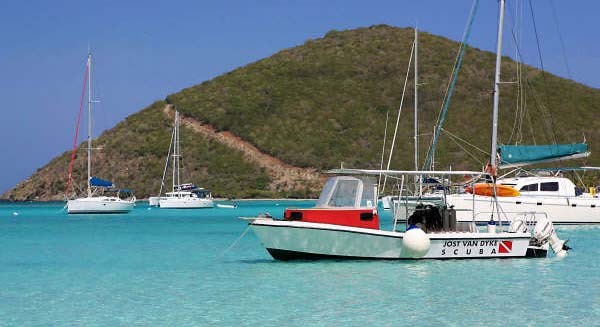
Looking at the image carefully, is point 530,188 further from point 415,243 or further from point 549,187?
point 415,243

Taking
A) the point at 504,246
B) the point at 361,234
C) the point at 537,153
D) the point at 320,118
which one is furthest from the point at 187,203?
the point at 361,234

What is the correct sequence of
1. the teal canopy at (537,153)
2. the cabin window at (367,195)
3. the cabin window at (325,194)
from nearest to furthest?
the cabin window at (367,195) → the cabin window at (325,194) → the teal canopy at (537,153)

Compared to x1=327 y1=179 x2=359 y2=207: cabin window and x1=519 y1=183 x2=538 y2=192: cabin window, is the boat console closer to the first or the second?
x1=327 y1=179 x2=359 y2=207: cabin window

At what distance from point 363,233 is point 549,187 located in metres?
21.4

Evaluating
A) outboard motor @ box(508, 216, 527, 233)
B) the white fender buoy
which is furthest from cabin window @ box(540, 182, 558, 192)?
the white fender buoy

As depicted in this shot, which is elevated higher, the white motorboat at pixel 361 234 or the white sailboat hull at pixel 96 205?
the white sailboat hull at pixel 96 205

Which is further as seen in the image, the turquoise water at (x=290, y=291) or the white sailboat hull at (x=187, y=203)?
the white sailboat hull at (x=187, y=203)

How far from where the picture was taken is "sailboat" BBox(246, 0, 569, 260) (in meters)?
24.2

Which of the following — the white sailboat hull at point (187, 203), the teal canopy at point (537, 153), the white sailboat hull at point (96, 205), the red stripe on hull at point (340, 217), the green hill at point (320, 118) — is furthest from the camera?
the green hill at point (320, 118)

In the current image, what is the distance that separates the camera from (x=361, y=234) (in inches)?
952

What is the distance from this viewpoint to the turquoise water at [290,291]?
17391 millimetres

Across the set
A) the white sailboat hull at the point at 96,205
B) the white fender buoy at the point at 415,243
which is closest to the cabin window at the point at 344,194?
the white fender buoy at the point at 415,243

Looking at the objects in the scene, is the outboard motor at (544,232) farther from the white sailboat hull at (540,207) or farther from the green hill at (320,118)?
the green hill at (320,118)

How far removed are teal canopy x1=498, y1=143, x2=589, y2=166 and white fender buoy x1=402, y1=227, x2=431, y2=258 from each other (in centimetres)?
1860
